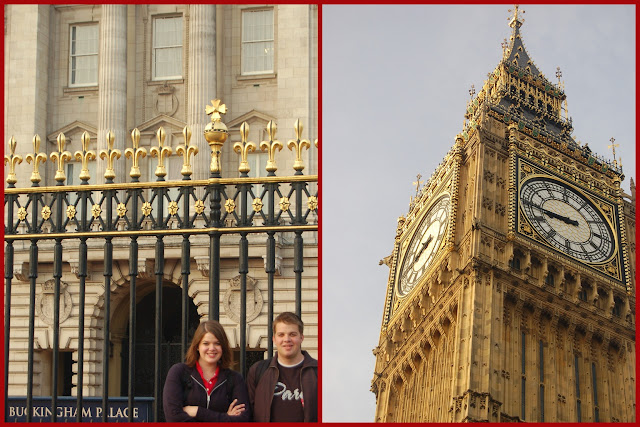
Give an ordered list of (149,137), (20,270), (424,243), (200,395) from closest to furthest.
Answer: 1. (200,395)
2. (424,243)
3. (20,270)
4. (149,137)

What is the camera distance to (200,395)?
43.3 feet

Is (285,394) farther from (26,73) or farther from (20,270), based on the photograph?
(26,73)

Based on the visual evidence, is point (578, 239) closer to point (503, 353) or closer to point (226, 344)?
point (503, 353)

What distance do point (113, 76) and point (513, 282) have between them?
662 inches

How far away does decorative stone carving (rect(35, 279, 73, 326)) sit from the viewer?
1688 inches

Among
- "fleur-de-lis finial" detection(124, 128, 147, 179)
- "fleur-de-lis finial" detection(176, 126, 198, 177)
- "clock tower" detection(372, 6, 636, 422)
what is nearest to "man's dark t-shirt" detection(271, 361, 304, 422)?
"fleur-de-lis finial" detection(176, 126, 198, 177)

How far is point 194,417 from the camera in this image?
516 inches

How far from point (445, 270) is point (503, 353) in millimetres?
3605

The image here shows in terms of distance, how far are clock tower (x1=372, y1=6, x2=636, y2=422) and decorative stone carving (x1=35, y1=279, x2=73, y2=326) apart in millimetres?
10985

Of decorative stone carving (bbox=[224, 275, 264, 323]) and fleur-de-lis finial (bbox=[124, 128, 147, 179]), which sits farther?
decorative stone carving (bbox=[224, 275, 264, 323])

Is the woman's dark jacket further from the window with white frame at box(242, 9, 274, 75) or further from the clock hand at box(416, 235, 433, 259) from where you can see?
the window with white frame at box(242, 9, 274, 75)

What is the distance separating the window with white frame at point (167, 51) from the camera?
4750 centimetres

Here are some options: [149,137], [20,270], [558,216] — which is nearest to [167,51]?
[149,137]

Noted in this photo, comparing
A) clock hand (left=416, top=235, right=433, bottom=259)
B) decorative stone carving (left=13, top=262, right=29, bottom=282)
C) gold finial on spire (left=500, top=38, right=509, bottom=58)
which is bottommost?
decorative stone carving (left=13, top=262, right=29, bottom=282)
